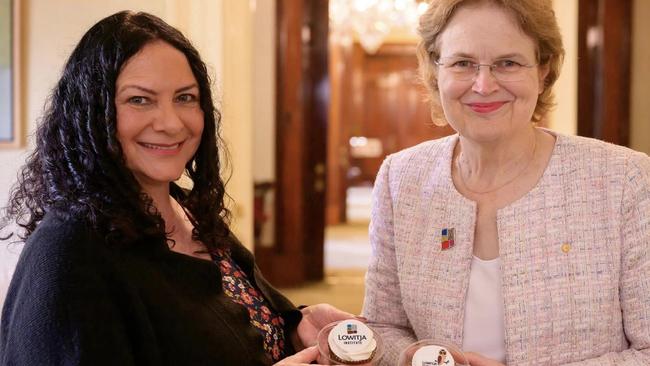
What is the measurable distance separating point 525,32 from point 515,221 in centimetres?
41

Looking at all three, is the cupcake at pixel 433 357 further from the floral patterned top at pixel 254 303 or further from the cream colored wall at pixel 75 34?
the cream colored wall at pixel 75 34

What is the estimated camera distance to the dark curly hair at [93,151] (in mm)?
1311

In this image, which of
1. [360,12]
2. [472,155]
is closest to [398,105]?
[360,12]

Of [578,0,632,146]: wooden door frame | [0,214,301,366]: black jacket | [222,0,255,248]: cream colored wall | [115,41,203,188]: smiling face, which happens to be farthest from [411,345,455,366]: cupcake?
[578,0,632,146]: wooden door frame

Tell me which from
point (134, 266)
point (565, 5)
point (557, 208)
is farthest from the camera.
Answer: point (565, 5)

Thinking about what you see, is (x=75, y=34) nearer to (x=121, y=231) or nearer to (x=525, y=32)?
(x=121, y=231)

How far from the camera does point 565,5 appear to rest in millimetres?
5176

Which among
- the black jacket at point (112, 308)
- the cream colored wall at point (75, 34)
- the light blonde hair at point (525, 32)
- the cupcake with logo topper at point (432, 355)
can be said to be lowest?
the cupcake with logo topper at point (432, 355)

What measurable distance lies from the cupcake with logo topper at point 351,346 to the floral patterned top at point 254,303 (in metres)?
0.25

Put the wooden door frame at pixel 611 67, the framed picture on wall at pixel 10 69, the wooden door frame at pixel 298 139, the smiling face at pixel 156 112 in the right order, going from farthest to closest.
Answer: the wooden door frame at pixel 298 139, the wooden door frame at pixel 611 67, the framed picture on wall at pixel 10 69, the smiling face at pixel 156 112

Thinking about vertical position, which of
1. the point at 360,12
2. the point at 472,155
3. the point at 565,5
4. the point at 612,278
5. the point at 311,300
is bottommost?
the point at 311,300

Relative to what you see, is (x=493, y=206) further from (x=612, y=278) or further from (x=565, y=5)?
(x=565, y=5)

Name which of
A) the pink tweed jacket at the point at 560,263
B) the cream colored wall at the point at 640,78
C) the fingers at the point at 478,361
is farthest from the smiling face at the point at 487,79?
the cream colored wall at the point at 640,78

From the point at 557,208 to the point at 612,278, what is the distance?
0.18 meters
